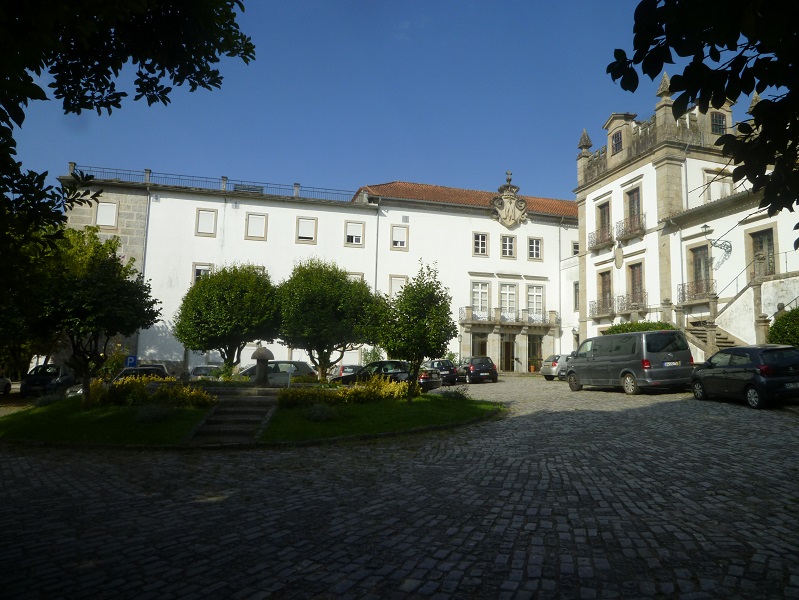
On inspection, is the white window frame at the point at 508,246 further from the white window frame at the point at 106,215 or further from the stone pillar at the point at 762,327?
the white window frame at the point at 106,215

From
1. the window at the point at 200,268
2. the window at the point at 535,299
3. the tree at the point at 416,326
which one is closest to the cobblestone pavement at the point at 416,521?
the tree at the point at 416,326

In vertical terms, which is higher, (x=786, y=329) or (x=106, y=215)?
(x=106, y=215)

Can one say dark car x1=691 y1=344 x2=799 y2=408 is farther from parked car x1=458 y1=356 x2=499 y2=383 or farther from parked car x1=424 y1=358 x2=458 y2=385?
parked car x1=458 y1=356 x2=499 y2=383

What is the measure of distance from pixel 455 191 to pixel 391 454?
3772 centimetres

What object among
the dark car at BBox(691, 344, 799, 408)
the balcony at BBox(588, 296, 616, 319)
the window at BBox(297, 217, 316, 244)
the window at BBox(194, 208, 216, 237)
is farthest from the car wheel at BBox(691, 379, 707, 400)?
the window at BBox(194, 208, 216, 237)

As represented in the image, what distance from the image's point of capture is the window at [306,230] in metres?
38.4

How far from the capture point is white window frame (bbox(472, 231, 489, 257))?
42.0 meters

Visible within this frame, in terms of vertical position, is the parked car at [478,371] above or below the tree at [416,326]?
below

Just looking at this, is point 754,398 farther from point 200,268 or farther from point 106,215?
point 106,215

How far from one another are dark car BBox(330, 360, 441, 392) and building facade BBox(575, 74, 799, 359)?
11.0 metres

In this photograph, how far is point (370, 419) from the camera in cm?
1278

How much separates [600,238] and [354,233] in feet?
52.4

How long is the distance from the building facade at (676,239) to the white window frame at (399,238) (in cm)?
1175

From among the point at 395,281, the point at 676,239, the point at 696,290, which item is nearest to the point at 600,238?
the point at 676,239
